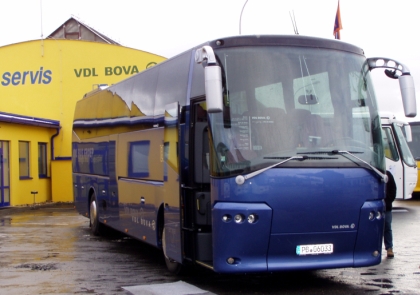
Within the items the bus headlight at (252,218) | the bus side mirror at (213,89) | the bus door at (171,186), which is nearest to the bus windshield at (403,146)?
the bus door at (171,186)

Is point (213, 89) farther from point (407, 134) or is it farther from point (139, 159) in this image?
point (407, 134)

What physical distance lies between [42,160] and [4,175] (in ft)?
11.9

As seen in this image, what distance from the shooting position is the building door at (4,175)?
88.2ft

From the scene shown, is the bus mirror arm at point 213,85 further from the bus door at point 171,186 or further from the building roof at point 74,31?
the building roof at point 74,31

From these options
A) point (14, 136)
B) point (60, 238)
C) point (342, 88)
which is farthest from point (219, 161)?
point (14, 136)

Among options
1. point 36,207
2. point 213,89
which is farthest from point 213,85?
point 36,207

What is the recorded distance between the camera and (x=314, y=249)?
8719 millimetres

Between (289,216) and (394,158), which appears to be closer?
(289,216)

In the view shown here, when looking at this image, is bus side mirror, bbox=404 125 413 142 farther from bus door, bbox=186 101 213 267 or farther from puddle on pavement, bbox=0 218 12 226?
bus door, bbox=186 101 213 267

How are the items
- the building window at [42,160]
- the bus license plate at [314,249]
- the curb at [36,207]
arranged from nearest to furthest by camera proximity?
1. the bus license plate at [314,249]
2. the curb at [36,207]
3. the building window at [42,160]

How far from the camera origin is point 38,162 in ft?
98.8

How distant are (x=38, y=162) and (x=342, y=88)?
23.1m

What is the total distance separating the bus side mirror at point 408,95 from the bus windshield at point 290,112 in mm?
430

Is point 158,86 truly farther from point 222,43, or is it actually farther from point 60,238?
point 60,238
